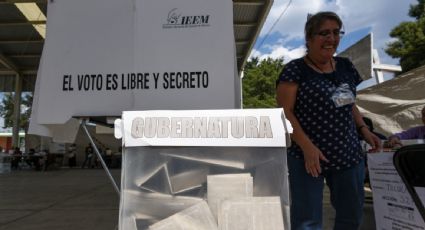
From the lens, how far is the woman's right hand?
229 cm

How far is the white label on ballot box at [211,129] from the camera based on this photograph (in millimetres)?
1980

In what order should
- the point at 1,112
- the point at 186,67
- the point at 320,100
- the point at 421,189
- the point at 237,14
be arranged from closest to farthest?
1. the point at 421,189
2. the point at 320,100
3. the point at 186,67
4. the point at 237,14
5. the point at 1,112

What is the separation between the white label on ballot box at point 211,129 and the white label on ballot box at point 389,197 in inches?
51.3

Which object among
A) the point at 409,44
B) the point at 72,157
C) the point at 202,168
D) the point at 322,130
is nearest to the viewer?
the point at 202,168

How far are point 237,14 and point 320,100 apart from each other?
1575cm

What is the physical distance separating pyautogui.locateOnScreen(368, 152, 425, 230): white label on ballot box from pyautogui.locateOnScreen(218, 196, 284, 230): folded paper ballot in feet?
3.99

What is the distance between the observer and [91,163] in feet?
77.4

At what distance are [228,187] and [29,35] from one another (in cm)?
2173

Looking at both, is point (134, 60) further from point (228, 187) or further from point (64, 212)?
point (64, 212)

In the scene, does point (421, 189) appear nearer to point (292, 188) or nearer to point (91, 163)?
point (292, 188)

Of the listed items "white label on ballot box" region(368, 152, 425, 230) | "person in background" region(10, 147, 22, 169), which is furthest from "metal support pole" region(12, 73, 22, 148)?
"white label on ballot box" region(368, 152, 425, 230)

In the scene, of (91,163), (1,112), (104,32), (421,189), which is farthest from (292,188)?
(1,112)

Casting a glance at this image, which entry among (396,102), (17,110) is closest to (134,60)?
(396,102)

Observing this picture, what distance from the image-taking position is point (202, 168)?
6.69ft
